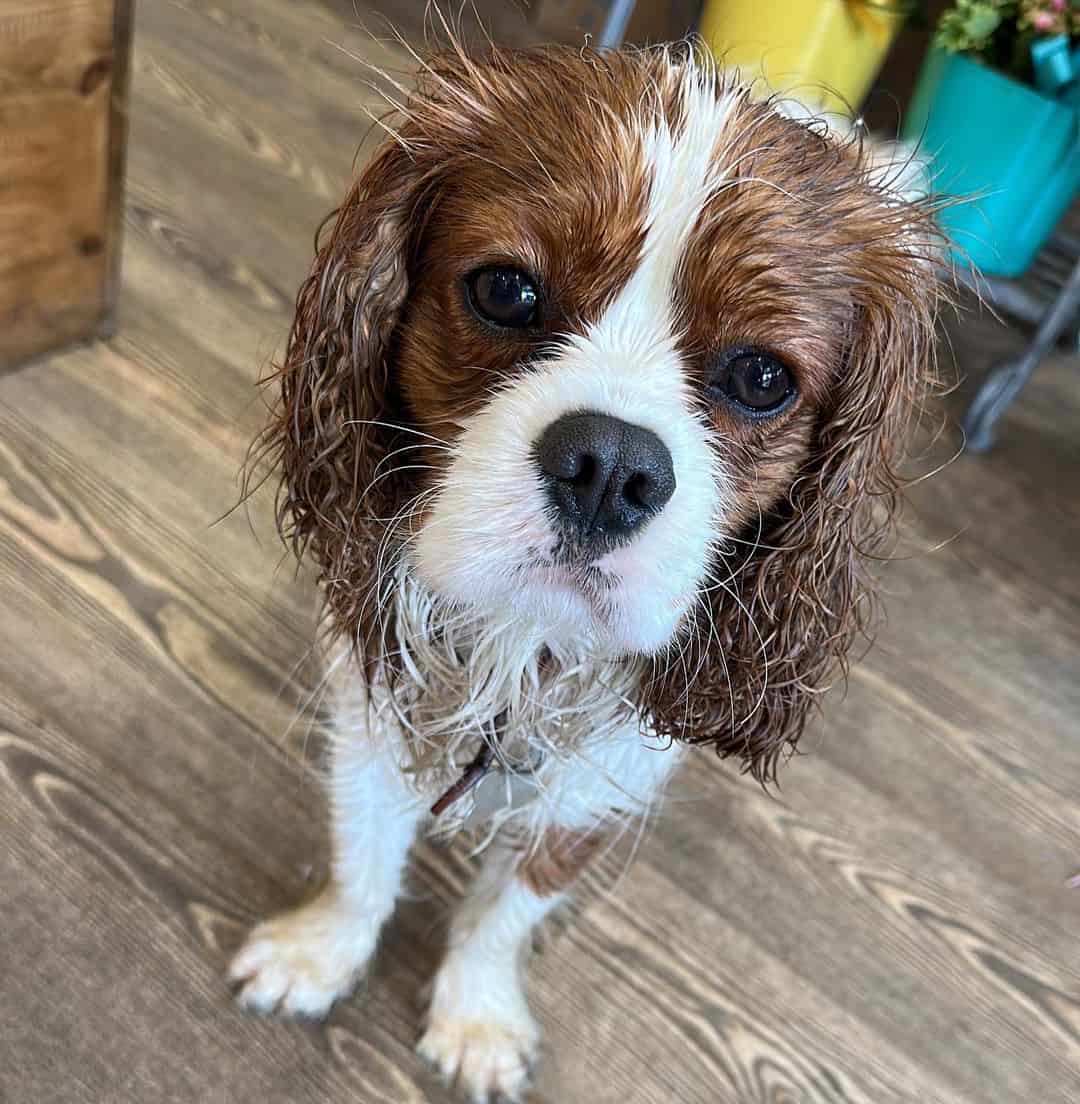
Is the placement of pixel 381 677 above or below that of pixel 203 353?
above

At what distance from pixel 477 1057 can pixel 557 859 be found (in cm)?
26

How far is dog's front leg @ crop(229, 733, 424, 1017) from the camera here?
46.0 inches

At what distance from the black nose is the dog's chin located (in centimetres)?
4

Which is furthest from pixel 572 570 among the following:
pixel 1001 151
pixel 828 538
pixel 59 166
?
pixel 1001 151

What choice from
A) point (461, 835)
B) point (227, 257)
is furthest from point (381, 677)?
point (227, 257)

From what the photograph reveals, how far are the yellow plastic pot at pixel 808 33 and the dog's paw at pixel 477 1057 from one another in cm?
200

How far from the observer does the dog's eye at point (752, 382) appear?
2.67ft

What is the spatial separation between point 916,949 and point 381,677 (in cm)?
89

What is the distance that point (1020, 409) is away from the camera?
243 centimetres

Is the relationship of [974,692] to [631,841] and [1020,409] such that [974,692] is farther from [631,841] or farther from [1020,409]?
[1020,409]

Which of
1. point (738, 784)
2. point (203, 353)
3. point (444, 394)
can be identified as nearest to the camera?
point (444, 394)

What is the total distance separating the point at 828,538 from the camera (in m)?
0.93

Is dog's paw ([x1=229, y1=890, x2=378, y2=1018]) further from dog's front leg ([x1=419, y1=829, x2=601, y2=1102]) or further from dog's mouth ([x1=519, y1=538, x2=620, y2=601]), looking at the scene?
dog's mouth ([x1=519, y1=538, x2=620, y2=601])

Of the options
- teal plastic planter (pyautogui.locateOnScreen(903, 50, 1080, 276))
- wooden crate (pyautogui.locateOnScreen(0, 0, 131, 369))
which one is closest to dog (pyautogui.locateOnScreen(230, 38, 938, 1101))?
wooden crate (pyautogui.locateOnScreen(0, 0, 131, 369))
